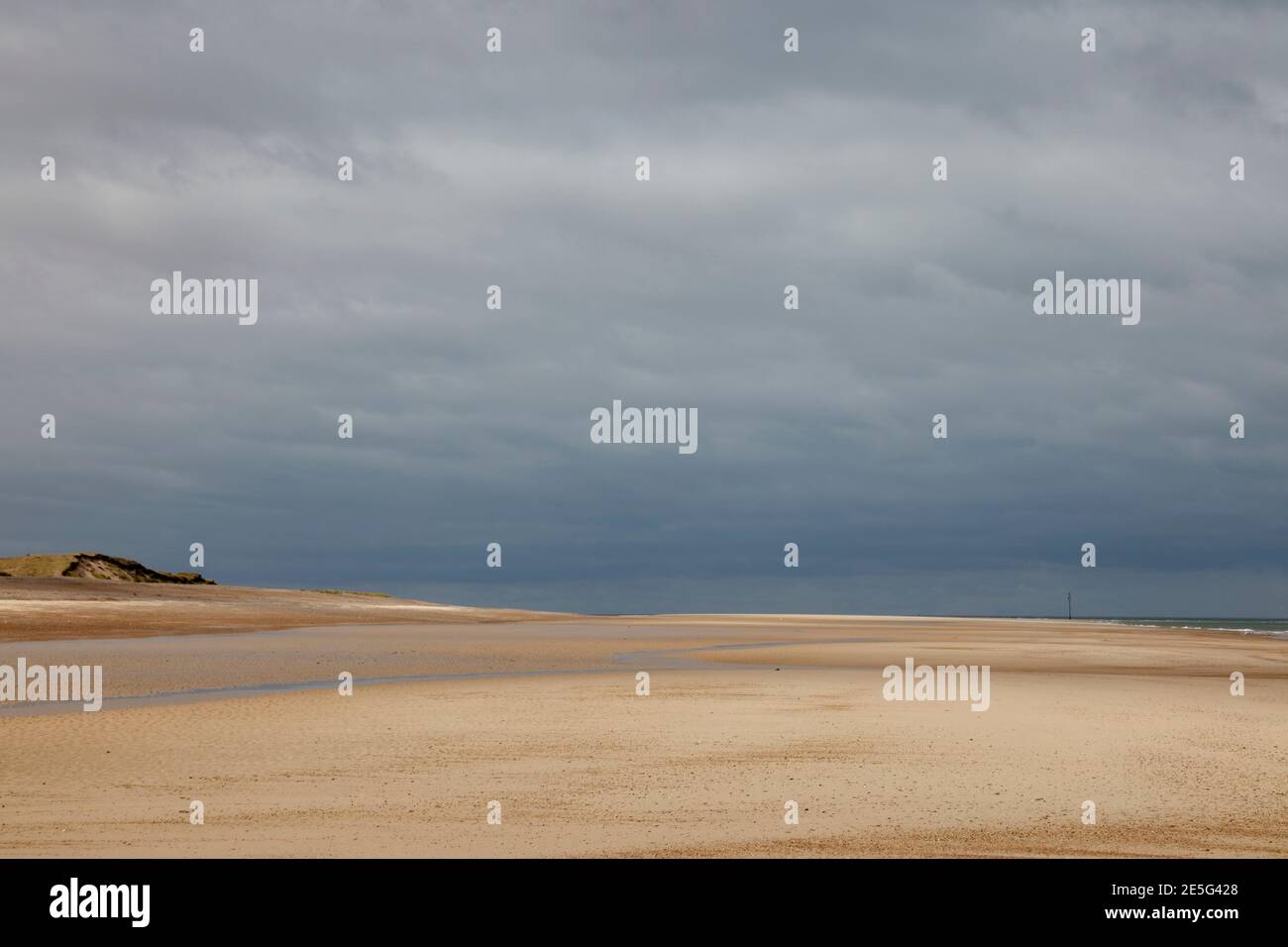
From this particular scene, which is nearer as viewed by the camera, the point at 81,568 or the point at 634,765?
the point at 634,765

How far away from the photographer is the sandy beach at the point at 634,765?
44.3ft

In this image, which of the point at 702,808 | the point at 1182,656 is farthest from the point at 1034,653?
the point at 702,808

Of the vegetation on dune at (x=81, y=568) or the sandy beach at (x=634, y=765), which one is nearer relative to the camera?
the sandy beach at (x=634, y=765)

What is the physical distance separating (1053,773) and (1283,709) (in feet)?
44.2

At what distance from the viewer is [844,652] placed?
170 ft

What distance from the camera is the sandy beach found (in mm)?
13508

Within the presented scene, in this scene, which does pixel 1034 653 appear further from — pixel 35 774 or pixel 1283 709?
pixel 35 774

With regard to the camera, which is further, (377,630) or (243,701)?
(377,630)

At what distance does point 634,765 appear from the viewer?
61.4 feet

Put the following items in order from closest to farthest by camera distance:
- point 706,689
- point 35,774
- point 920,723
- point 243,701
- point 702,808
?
1. point 702,808
2. point 35,774
3. point 920,723
4. point 243,701
5. point 706,689

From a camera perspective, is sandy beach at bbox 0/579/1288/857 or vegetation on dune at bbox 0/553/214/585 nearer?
sandy beach at bbox 0/579/1288/857

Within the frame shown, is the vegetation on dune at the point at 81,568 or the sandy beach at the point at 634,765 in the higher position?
the vegetation on dune at the point at 81,568

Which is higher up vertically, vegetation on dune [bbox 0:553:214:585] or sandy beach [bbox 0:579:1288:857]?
vegetation on dune [bbox 0:553:214:585]
